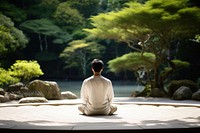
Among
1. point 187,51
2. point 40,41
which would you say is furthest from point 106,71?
point 187,51

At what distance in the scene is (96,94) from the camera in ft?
20.0

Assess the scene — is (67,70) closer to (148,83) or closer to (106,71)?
(106,71)

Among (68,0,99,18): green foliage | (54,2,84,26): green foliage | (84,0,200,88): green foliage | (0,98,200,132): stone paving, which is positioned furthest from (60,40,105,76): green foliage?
(0,98,200,132): stone paving

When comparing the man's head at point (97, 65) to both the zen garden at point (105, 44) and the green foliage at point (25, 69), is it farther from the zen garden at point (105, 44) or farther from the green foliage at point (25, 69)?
the green foliage at point (25, 69)

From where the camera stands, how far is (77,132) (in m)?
4.05

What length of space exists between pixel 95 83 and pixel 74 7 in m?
29.5

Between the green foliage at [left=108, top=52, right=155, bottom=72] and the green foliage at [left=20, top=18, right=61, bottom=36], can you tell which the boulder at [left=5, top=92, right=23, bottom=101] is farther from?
the green foliage at [left=20, top=18, right=61, bottom=36]

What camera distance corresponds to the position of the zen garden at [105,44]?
13656 millimetres

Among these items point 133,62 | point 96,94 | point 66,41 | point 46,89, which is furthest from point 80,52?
point 96,94

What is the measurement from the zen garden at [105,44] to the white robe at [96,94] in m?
4.87

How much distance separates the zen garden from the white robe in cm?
487

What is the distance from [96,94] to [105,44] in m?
28.9

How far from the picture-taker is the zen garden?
13.7 m

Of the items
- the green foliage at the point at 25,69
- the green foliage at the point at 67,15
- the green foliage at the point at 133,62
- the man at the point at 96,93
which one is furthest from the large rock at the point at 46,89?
the green foliage at the point at 67,15
